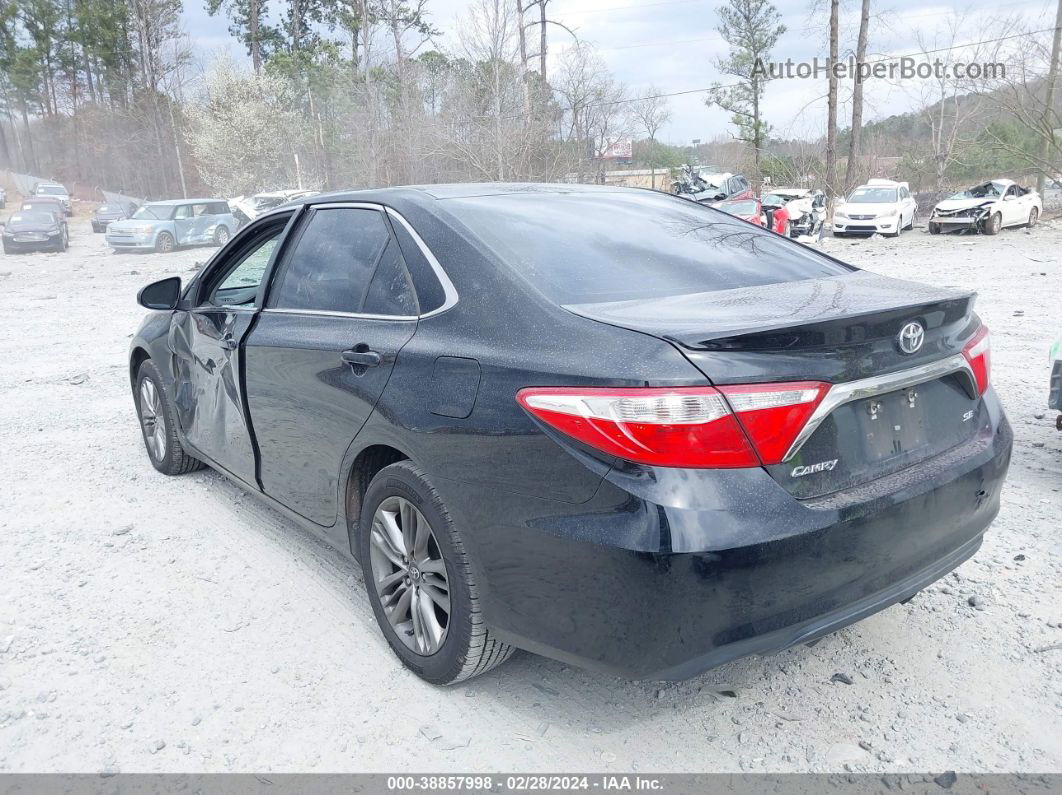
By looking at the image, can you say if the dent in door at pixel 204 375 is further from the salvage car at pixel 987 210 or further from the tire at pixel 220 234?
the tire at pixel 220 234

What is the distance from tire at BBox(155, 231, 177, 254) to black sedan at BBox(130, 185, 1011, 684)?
2444cm

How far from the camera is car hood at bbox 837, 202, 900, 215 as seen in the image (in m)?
23.8

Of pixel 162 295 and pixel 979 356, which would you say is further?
pixel 162 295

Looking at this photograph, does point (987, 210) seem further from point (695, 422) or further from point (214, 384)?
point (695, 422)

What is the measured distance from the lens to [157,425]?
496 cm

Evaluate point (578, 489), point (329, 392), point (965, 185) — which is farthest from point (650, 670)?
point (965, 185)

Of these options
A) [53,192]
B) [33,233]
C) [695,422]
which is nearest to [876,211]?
[695,422]

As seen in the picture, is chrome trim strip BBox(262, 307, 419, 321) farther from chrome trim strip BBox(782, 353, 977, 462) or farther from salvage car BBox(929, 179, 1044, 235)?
salvage car BBox(929, 179, 1044, 235)

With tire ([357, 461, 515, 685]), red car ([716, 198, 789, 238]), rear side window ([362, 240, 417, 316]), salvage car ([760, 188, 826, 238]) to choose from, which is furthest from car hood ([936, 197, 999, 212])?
tire ([357, 461, 515, 685])

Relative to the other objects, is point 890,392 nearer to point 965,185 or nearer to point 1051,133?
point 1051,133

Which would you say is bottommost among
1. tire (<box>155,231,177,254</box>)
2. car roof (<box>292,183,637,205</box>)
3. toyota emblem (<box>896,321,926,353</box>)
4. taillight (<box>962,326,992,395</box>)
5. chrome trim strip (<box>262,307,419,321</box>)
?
tire (<box>155,231,177,254</box>)

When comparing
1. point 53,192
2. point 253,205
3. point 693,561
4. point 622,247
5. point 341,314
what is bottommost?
point 693,561

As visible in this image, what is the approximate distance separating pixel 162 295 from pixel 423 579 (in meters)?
2.60

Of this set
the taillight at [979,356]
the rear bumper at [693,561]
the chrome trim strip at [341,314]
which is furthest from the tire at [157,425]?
the taillight at [979,356]
